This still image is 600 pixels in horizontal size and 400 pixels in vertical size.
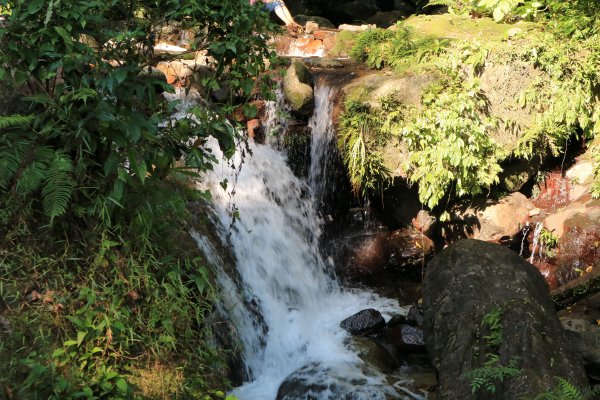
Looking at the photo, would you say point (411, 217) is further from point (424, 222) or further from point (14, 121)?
point (14, 121)

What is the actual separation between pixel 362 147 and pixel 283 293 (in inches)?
89.9

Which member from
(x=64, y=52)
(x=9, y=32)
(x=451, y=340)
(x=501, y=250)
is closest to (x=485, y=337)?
(x=451, y=340)

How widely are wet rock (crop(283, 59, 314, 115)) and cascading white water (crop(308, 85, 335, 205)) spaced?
0.19 m

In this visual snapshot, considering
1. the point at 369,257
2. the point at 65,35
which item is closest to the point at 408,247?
the point at 369,257

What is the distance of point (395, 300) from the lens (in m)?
8.03

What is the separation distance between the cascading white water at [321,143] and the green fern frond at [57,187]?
201 inches

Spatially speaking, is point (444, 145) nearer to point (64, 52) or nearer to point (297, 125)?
point (297, 125)

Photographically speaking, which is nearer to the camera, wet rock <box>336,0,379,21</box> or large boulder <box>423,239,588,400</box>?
large boulder <box>423,239,588,400</box>

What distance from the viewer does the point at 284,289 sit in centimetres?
741

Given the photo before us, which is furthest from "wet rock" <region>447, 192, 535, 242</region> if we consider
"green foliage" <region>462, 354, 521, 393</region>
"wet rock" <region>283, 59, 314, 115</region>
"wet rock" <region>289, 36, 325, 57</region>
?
"wet rock" <region>289, 36, 325, 57</region>

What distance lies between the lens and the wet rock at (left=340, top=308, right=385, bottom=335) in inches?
272

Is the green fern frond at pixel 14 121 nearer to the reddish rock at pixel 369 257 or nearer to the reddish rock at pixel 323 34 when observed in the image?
the reddish rock at pixel 369 257

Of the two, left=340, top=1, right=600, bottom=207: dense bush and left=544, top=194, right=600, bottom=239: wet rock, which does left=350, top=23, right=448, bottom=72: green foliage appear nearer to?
left=340, top=1, right=600, bottom=207: dense bush

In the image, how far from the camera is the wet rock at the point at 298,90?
9023mm
